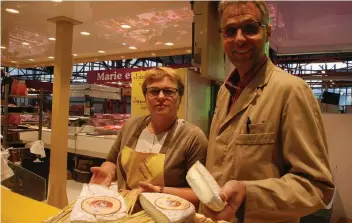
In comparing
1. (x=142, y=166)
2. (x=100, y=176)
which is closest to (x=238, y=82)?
(x=142, y=166)

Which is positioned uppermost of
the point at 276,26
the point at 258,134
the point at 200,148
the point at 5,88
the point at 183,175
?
the point at 276,26

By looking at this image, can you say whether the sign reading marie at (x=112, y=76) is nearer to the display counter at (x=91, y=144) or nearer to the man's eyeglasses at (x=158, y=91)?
the display counter at (x=91, y=144)

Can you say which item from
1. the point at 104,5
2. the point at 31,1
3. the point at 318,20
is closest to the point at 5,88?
the point at 31,1

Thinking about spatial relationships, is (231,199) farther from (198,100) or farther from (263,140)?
(198,100)

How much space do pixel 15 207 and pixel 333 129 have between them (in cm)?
407

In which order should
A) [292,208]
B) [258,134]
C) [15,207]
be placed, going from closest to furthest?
[292,208]
[258,134]
[15,207]

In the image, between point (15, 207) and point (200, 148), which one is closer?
point (200, 148)

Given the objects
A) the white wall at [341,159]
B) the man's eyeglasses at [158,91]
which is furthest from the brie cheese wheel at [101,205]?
the white wall at [341,159]

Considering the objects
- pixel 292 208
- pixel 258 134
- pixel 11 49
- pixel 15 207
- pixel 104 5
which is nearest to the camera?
pixel 292 208

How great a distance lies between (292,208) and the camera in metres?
0.91

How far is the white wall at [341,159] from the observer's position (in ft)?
14.0

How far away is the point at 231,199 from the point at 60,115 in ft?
16.9

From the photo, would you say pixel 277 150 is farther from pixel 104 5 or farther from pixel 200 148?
pixel 104 5

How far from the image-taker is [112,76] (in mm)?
9555
